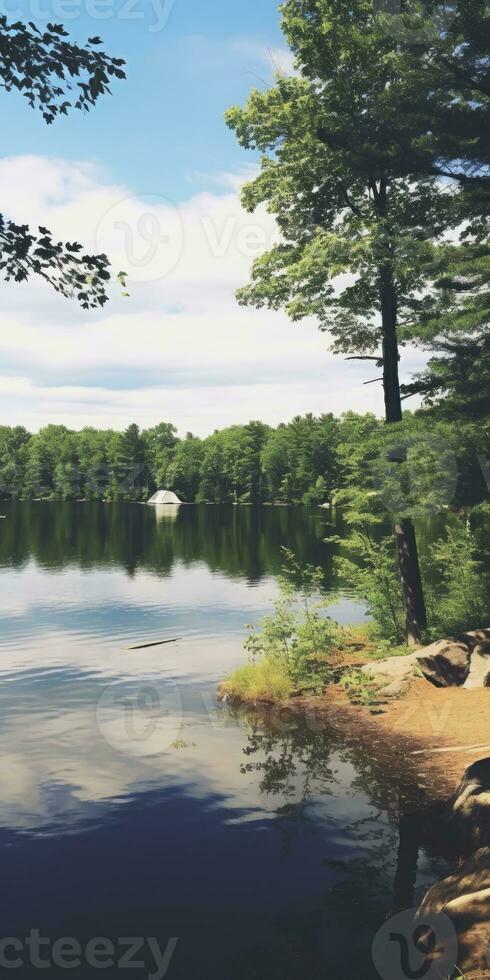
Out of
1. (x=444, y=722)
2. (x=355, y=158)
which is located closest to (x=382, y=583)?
(x=444, y=722)

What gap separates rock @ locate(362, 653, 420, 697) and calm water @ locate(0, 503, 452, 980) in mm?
2976

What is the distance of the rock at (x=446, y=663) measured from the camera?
58.2 feet

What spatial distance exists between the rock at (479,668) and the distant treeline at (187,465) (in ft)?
332

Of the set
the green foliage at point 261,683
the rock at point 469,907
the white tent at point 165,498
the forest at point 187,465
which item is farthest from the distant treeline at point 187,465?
the rock at point 469,907

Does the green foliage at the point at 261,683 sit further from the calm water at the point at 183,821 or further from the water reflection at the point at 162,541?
the water reflection at the point at 162,541

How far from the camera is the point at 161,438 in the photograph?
183 meters

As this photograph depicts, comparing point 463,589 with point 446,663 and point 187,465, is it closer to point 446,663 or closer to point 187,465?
point 446,663

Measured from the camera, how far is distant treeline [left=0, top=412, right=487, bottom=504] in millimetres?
136000

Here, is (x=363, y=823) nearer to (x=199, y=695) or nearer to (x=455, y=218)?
(x=199, y=695)

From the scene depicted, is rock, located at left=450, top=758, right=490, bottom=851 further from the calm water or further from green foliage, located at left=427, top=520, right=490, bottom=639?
green foliage, located at left=427, top=520, right=490, bottom=639

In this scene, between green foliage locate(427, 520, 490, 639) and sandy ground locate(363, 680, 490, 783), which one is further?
green foliage locate(427, 520, 490, 639)

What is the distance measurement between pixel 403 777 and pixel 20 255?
11.2 m

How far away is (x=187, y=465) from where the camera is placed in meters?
157

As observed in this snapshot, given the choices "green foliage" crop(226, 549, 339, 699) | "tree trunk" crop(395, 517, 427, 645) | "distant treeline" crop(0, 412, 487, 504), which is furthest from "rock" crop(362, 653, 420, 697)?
"distant treeline" crop(0, 412, 487, 504)
